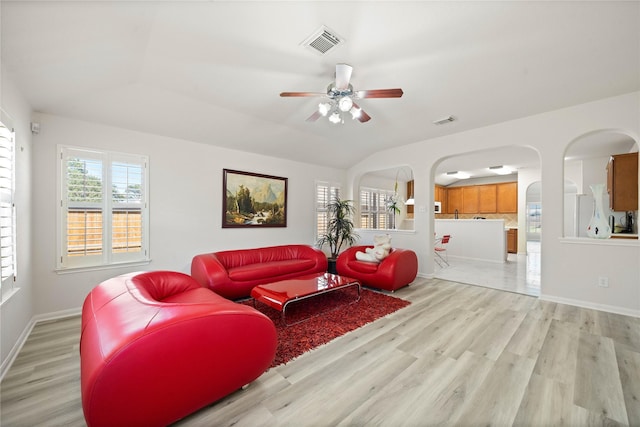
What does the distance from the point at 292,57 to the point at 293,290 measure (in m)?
2.61

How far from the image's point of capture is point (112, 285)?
210 cm

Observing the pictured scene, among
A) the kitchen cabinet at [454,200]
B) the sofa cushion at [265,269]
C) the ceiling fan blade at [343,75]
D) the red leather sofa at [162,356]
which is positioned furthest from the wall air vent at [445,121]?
the kitchen cabinet at [454,200]

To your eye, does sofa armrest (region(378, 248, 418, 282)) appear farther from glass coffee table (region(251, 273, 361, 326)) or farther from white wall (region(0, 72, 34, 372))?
white wall (region(0, 72, 34, 372))

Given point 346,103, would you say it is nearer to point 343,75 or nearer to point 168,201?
point 343,75

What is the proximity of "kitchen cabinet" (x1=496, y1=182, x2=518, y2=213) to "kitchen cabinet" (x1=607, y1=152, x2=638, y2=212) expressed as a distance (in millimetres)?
4061

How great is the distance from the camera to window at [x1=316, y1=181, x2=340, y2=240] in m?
6.13

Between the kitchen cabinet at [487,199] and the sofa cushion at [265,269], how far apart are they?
23.6 ft

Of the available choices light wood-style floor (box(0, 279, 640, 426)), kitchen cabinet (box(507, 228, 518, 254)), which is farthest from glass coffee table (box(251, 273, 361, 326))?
kitchen cabinet (box(507, 228, 518, 254))

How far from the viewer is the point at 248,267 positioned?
12.8 ft

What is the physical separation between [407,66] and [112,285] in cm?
367

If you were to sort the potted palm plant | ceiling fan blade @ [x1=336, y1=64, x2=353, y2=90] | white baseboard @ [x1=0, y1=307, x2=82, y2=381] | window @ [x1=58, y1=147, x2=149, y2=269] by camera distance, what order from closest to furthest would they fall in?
white baseboard @ [x1=0, y1=307, x2=82, y2=381] → ceiling fan blade @ [x1=336, y1=64, x2=353, y2=90] → window @ [x1=58, y1=147, x2=149, y2=269] → the potted palm plant

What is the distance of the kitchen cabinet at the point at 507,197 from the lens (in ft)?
26.3

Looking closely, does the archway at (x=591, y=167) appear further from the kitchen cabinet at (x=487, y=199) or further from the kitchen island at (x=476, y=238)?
the kitchen cabinet at (x=487, y=199)

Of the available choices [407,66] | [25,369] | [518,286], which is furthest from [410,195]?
[25,369]
